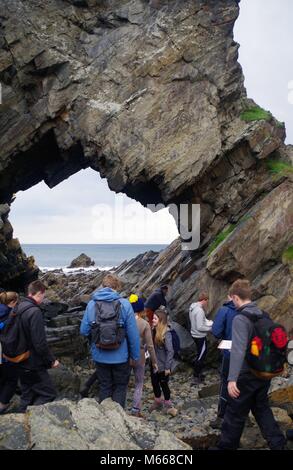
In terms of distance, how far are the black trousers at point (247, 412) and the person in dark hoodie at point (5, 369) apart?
4.33 metres

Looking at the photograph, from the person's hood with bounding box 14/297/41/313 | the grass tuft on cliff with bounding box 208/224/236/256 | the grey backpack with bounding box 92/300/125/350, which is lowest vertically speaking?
the grey backpack with bounding box 92/300/125/350

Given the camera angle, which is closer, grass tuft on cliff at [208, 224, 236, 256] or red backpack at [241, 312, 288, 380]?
red backpack at [241, 312, 288, 380]

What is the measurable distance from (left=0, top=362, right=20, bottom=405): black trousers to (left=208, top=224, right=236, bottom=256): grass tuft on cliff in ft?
40.3

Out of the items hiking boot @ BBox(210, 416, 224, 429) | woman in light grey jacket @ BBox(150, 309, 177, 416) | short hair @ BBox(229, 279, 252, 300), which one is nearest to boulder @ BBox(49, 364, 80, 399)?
woman in light grey jacket @ BBox(150, 309, 177, 416)

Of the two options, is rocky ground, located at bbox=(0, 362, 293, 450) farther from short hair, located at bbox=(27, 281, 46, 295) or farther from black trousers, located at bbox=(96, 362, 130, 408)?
short hair, located at bbox=(27, 281, 46, 295)

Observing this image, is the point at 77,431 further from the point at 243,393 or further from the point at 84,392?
the point at 84,392

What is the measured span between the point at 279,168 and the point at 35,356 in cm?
1478

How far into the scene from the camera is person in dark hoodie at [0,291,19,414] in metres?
8.88

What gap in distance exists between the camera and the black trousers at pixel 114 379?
9.12 m

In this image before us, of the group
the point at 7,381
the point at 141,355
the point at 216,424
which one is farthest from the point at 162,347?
the point at 7,381

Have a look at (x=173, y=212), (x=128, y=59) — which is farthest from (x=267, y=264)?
(x=128, y=59)

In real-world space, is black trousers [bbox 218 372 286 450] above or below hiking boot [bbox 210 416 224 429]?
above

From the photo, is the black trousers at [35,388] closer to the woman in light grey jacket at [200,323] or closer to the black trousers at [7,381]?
the black trousers at [7,381]

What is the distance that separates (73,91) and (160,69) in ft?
14.0
